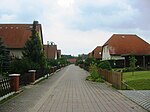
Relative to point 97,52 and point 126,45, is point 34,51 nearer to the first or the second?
point 126,45

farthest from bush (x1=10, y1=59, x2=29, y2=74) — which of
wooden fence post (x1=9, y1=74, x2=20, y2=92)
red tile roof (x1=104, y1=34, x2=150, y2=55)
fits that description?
red tile roof (x1=104, y1=34, x2=150, y2=55)

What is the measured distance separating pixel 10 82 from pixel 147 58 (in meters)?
45.2

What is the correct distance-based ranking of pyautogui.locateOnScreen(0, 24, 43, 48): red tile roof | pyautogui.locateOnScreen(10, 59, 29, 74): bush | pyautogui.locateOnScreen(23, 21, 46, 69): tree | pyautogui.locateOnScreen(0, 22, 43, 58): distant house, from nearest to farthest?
pyautogui.locateOnScreen(10, 59, 29, 74): bush < pyautogui.locateOnScreen(23, 21, 46, 69): tree < pyautogui.locateOnScreen(0, 22, 43, 58): distant house < pyautogui.locateOnScreen(0, 24, 43, 48): red tile roof

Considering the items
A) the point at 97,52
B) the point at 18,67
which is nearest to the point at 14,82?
the point at 18,67

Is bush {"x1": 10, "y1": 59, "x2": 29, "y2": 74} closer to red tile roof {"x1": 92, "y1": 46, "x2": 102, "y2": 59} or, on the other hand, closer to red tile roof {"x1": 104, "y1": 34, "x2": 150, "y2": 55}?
red tile roof {"x1": 104, "y1": 34, "x2": 150, "y2": 55}

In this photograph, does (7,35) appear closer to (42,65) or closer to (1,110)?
(42,65)

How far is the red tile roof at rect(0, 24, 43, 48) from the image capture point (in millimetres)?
56725

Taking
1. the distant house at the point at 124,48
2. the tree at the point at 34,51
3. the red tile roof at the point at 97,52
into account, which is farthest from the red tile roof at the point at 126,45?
the tree at the point at 34,51

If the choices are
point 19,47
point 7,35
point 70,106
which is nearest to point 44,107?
point 70,106

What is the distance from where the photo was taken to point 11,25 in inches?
2480

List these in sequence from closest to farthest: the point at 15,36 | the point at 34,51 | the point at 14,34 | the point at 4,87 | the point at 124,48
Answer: the point at 4,87
the point at 34,51
the point at 15,36
the point at 14,34
the point at 124,48

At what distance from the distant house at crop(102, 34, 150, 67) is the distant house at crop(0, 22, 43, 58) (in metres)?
15.9

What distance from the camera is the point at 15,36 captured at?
58.6 meters

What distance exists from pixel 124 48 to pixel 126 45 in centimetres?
99
